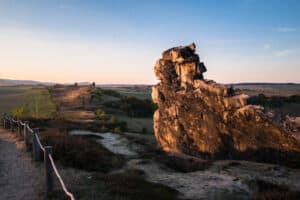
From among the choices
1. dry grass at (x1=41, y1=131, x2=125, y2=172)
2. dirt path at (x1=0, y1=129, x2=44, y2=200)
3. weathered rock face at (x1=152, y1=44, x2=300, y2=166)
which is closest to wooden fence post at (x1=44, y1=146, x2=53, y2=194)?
dirt path at (x1=0, y1=129, x2=44, y2=200)

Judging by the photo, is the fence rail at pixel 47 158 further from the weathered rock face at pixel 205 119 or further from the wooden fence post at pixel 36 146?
the weathered rock face at pixel 205 119

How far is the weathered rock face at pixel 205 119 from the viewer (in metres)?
18.5

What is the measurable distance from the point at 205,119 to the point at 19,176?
14.6 m

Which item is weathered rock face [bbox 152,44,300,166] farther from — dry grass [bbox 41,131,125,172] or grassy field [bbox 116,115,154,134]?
grassy field [bbox 116,115,154,134]

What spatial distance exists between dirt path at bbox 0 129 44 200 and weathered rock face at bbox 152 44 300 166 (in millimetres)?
12748

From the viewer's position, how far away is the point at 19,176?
11.4 metres

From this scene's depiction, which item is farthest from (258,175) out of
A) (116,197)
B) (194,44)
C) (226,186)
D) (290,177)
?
(194,44)

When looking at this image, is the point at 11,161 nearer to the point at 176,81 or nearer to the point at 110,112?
the point at 176,81

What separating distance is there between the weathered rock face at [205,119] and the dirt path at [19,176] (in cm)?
1275

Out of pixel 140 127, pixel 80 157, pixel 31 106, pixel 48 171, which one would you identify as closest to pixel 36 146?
pixel 80 157

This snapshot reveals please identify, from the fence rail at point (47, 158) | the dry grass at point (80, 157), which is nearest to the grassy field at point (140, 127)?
the fence rail at point (47, 158)

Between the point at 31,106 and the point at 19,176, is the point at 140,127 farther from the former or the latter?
the point at 19,176

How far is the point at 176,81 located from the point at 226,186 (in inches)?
590

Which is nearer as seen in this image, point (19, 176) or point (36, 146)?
point (19, 176)
